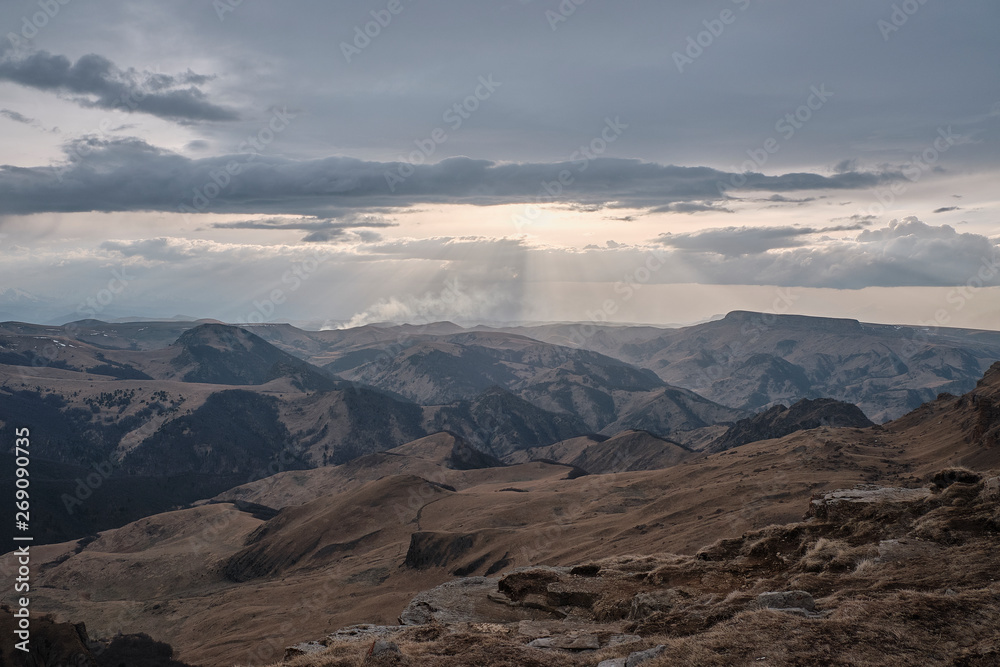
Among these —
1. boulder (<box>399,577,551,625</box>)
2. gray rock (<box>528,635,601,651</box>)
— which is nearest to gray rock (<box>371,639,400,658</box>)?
gray rock (<box>528,635,601,651</box>)

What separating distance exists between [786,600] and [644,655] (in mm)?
5881

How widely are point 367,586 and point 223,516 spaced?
80.4 metres

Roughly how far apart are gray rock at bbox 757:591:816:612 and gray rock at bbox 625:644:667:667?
4.81 m

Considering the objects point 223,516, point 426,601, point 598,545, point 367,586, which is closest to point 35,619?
point 367,586

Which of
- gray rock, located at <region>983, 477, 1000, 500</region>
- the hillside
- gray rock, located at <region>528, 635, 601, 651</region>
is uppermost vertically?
gray rock, located at <region>983, 477, 1000, 500</region>

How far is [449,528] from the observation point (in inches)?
4338

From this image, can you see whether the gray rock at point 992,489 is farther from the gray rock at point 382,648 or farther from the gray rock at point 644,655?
the gray rock at point 382,648

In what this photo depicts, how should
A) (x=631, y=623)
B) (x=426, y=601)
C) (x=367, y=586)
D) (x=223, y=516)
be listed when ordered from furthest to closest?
(x=223, y=516), (x=367, y=586), (x=426, y=601), (x=631, y=623)

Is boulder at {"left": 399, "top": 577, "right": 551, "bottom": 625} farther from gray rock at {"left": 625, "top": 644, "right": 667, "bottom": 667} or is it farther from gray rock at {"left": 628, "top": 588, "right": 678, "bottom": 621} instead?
gray rock at {"left": 625, "top": 644, "right": 667, "bottom": 667}

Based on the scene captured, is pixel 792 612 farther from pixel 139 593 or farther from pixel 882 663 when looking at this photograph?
pixel 139 593

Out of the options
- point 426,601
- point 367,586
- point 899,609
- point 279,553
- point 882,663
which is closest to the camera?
point 882,663

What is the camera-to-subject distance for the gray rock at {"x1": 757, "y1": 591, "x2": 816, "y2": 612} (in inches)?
817

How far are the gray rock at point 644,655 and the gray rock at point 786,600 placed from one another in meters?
4.81

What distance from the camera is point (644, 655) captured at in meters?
18.3
